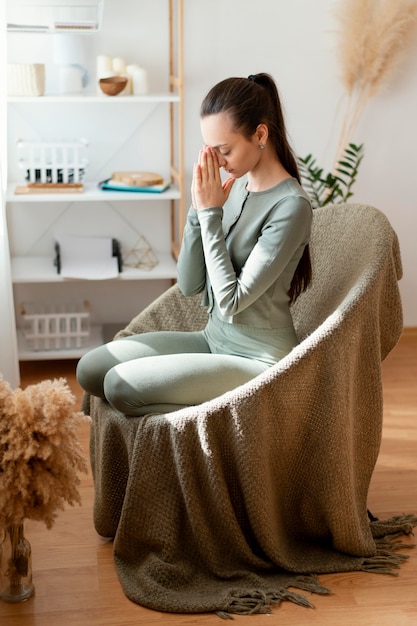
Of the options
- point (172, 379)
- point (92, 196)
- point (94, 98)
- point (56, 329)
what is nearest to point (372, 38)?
point (94, 98)

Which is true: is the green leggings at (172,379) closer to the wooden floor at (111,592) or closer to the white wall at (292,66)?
the wooden floor at (111,592)

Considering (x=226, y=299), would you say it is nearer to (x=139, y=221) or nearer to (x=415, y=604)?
(x=415, y=604)

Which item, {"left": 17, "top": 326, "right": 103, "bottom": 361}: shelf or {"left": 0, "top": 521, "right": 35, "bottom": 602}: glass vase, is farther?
{"left": 17, "top": 326, "right": 103, "bottom": 361}: shelf

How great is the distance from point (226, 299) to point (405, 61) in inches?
68.5

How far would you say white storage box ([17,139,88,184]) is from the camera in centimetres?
292

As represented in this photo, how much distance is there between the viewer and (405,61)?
323cm

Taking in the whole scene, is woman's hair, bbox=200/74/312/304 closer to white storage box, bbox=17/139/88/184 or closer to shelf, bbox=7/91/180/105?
shelf, bbox=7/91/180/105

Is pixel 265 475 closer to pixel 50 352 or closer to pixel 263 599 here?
pixel 263 599

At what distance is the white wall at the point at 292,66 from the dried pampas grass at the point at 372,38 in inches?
2.9

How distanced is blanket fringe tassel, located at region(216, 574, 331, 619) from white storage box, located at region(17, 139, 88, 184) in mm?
1616

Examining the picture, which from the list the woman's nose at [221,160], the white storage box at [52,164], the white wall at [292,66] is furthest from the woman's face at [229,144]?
the white wall at [292,66]

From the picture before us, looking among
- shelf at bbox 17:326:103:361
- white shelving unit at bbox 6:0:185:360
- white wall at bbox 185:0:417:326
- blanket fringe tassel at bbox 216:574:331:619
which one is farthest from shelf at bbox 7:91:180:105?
blanket fringe tassel at bbox 216:574:331:619

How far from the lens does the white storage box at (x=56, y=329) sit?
3.07 metres

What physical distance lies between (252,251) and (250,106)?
1.00ft
